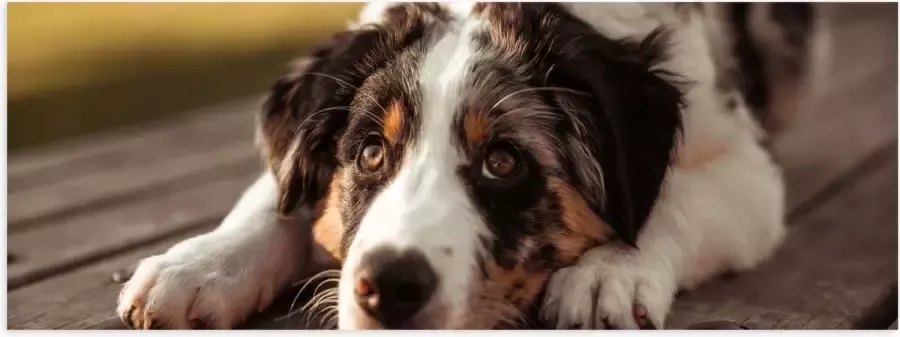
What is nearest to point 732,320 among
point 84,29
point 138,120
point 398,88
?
point 398,88

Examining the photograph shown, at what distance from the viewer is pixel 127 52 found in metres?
2.77

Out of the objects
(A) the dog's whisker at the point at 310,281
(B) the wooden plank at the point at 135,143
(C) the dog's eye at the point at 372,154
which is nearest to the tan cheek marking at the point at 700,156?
(C) the dog's eye at the point at 372,154

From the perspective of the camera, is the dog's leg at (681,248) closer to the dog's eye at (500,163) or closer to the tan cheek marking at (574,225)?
the tan cheek marking at (574,225)

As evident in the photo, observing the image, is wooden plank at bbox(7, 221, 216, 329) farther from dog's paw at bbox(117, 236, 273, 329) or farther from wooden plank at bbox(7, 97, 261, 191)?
wooden plank at bbox(7, 97, 261, 191)

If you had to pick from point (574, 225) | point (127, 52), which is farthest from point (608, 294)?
point (127, 52)

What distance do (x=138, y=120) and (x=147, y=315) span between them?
4.49 feet

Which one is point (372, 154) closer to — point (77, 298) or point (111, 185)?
point (77, 298)

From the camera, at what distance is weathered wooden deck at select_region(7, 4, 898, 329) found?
6.90 ft

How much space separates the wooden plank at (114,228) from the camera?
7.57 feet

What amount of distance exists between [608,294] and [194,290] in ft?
2.43

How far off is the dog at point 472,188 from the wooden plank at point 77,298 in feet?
0.37

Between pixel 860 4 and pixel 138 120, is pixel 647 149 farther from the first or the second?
pixel 138 120

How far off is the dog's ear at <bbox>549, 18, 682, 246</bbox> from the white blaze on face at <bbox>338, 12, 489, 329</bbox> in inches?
8.3

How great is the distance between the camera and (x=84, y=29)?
2637 mm
